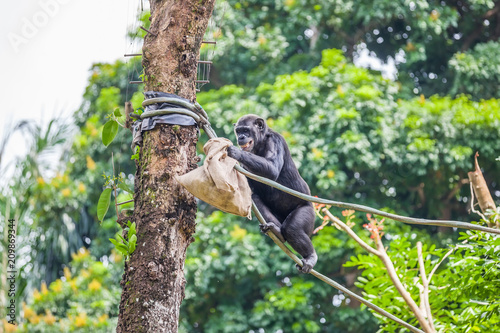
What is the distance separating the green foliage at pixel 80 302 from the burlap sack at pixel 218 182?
6719 mm

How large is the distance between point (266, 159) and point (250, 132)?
1.84 feet

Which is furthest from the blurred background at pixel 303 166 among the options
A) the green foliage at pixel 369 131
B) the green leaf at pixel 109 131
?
the green leaf at pixel 109 131

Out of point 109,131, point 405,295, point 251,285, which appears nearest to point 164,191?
point 109,131

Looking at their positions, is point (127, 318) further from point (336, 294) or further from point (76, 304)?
point (336, 294)

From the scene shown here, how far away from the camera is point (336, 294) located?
1099 cm

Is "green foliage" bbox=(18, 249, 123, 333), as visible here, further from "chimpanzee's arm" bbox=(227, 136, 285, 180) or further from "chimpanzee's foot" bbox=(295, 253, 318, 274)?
"chimpanzee's arm" bbox=(227, 136, 285, 180)

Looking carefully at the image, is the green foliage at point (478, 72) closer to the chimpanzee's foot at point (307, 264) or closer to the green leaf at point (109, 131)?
the chimpanzee's foot at point (307, 264)

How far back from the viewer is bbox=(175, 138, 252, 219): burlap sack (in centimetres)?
324

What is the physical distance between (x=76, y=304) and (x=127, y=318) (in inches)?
287

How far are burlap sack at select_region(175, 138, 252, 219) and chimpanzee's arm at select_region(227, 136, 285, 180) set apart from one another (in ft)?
1.59

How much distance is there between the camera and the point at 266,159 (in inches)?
177

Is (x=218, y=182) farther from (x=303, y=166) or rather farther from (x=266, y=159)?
(x=303, y=166)

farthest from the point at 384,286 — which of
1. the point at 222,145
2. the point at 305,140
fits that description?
the point at 305,140

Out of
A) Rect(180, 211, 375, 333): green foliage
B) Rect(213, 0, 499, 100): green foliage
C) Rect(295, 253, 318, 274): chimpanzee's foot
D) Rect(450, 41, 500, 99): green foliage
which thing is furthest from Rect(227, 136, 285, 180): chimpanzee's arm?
Rect(450, 41, 500, 99): green foliage
